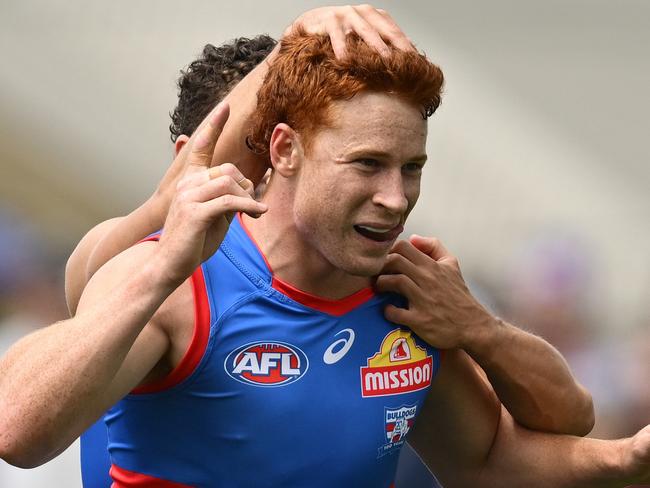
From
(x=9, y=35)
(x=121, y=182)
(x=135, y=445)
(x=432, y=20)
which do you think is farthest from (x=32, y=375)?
(x=9, y=35)

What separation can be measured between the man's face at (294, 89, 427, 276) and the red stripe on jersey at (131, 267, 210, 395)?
0.95 feet

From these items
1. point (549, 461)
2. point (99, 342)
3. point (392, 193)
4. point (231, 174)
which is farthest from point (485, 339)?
point (99, 342)

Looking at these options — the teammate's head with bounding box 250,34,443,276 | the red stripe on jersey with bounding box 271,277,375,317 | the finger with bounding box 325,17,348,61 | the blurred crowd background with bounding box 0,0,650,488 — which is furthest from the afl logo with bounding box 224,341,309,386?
the blurred crowd background with bounding box 0,0,650,488

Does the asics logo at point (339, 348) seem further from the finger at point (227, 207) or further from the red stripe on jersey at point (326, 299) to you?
the finger at point (227, 207)

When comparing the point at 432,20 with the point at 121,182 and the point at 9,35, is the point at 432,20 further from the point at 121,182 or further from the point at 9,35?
the point at 9,35

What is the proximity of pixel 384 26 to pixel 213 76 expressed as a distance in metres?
1.32

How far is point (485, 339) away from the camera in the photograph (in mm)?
2936

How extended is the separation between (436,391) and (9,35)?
18.2ft

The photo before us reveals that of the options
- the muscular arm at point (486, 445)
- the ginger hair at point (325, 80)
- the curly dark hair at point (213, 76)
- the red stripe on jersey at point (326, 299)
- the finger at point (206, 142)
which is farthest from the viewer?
the curly dark hair at point (213, 76)

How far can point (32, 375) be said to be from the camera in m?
2.25

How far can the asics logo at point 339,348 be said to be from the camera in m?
2.76

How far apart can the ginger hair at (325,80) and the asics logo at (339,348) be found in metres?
0.48

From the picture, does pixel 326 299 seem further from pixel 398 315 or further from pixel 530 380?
pixel 530 380

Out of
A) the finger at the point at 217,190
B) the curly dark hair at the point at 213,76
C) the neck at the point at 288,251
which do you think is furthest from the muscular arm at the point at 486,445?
the curly dark hair at the point at 213,76
